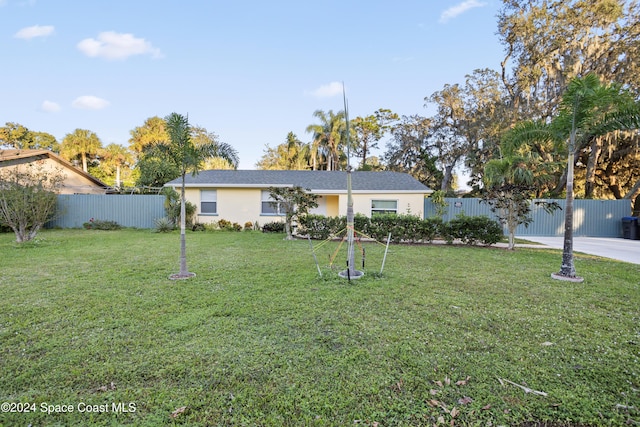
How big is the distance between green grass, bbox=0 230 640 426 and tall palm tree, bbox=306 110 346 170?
19487 millimetres

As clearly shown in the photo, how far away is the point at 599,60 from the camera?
52.1ft

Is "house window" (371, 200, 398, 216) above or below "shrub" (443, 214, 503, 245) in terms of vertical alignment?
above

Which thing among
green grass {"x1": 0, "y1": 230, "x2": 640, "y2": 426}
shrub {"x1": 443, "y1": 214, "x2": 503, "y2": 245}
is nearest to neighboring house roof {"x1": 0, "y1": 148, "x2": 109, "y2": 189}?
green grass {"x1": 0, "y1": 230, "x2": 640, "y2": 426}

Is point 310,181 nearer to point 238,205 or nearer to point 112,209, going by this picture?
point 238,205

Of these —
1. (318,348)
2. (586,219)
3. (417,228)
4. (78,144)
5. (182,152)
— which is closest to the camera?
(318,348)

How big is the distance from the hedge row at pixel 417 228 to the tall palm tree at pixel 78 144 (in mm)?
25025

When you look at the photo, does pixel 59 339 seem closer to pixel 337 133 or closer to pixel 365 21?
pixel 365 21

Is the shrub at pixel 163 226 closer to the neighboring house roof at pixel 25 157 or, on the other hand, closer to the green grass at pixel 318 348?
the green grass at pixel 318 348

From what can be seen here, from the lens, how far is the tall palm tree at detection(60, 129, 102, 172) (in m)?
25.6

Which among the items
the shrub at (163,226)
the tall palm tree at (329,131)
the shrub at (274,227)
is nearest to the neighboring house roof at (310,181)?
the shrub at (163,226)

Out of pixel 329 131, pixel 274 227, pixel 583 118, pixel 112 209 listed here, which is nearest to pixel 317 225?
pixel 274 227

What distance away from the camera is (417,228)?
10688 millimetres

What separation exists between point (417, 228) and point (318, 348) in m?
8.45

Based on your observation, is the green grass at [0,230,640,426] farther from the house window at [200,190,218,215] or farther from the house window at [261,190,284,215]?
the house window at [200,190,218,215]
